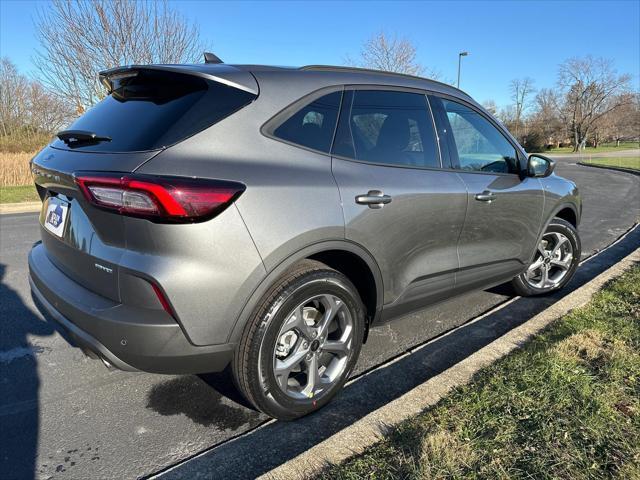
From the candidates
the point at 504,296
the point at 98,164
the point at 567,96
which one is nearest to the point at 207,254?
the point at 98,164

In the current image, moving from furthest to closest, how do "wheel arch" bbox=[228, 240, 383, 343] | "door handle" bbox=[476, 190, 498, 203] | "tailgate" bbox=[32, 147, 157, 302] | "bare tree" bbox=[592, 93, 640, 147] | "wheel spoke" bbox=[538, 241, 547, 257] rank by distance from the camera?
"bare tree" bbox=[592, 93, 640, 147], "wheel spoke" bbox=[538, 241, 547, 257], "door handle" bbox=[476, 190, 498, 203], "wheel arch" bbox=[228, 240, 383, 343], "tailgate" bbox=[32, 147, 157, 302]

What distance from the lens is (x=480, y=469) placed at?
73.8 inches

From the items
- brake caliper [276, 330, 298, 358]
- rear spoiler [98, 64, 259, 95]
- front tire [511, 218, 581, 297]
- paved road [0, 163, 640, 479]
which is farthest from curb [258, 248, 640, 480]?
rear spoiler [98, 64, 259, 95]

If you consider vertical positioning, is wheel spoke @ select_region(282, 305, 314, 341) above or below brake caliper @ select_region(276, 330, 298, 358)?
above

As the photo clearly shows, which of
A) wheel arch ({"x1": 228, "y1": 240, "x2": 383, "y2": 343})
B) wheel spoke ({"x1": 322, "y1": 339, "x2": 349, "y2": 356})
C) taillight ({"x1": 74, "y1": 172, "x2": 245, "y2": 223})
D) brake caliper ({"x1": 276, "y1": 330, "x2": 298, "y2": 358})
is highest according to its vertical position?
taillight ({"x1": 74, "y1": 172, "x2": 245, "y2": 223})

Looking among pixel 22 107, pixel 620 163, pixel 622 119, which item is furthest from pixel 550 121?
pixel 22 107

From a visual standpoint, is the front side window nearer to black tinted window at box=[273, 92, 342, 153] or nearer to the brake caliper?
black tinted window at box=[273, 92, 342, 153]

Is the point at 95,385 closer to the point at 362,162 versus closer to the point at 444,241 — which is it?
the point at 362,162

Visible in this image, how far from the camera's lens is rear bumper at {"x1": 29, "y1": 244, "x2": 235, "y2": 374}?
1.93 meters

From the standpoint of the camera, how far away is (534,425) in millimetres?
2143

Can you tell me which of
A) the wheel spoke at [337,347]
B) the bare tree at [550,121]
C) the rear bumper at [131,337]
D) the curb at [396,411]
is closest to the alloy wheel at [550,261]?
the curb at [396,411]

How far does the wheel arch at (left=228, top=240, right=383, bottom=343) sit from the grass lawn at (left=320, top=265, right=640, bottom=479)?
70cm

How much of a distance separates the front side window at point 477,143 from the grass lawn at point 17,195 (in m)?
11.8

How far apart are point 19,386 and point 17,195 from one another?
11.8m
